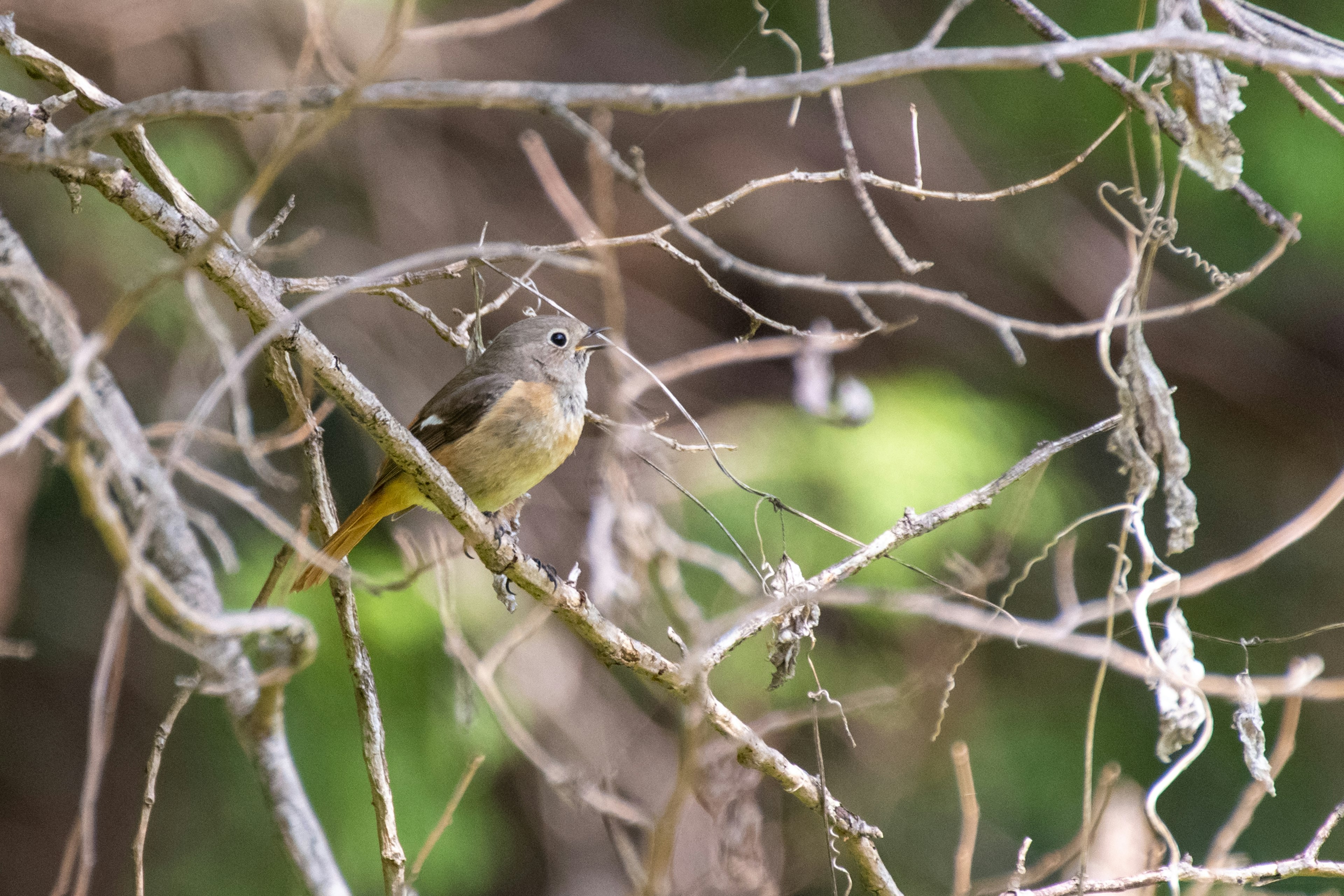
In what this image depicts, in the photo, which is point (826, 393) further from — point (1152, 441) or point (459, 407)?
point (459, 407)

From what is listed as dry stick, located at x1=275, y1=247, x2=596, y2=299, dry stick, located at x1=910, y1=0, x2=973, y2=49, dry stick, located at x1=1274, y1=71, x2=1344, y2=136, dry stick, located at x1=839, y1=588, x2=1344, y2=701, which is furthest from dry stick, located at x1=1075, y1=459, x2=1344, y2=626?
dry stick, located at x1=275, y1=247, x2=596, y2=299

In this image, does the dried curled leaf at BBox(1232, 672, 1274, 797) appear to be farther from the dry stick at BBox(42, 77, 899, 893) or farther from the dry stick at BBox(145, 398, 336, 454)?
the dry stick at BBox(145, 398, 336, 454)

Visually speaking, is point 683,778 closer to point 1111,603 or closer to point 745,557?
point 1111,603

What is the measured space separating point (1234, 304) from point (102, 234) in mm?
5882

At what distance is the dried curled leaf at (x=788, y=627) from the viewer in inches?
104

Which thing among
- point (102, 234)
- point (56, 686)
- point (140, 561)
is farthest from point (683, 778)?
point (56, 686)

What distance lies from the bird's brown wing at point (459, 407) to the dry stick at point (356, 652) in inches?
44.4

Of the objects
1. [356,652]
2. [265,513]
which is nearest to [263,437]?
[356,652]

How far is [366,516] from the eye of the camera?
3.91 metres

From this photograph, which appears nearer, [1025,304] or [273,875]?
[273,875]

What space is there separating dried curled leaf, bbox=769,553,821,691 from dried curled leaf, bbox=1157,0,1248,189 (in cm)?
122

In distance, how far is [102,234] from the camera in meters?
4.59

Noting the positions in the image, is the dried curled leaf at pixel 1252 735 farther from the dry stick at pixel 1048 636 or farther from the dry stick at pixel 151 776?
the dry stick at pixel 151 776

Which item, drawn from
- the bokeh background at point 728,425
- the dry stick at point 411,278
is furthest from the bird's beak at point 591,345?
the dry stick at point 411,278
